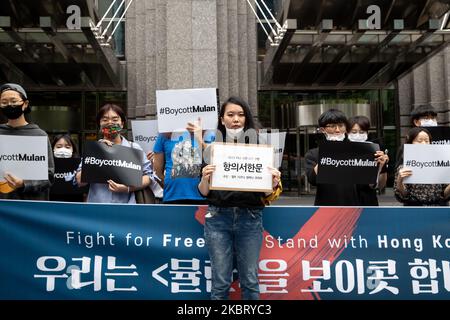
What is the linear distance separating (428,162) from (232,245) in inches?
86.1

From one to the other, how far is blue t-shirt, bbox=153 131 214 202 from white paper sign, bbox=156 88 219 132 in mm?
143

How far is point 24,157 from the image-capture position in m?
4.26

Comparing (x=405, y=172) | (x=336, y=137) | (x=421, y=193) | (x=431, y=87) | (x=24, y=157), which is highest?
(x=431, y=87)

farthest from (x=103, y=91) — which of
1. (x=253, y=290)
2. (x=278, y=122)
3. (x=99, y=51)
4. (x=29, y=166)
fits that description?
(x=253, y=290)

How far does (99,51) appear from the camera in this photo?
13.4 metres

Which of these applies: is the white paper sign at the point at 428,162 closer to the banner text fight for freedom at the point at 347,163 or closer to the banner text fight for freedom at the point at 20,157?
the banner text fight for freedom at the point at 347,163

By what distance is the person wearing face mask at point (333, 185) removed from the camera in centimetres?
483

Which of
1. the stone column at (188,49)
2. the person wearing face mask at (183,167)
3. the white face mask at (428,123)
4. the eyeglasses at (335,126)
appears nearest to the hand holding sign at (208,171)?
the person wearing face mask at (183,167)

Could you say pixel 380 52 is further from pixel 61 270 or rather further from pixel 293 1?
pixel 61 270

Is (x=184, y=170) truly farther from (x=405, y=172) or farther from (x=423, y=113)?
(x=423, y=113)

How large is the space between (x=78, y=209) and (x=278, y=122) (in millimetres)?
13338

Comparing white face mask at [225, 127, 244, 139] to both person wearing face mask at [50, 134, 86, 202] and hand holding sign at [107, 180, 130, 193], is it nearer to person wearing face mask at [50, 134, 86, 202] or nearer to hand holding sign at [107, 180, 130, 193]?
hand holding sign at [107, 180, 130, 193]

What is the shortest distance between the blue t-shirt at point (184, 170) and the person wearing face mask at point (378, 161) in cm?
160

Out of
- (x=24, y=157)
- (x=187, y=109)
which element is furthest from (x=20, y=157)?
(x=187, y=109)
